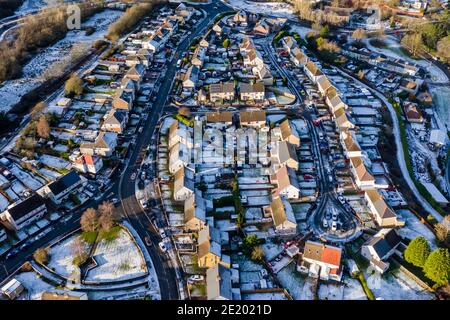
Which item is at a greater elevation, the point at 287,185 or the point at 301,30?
the point at 301,30

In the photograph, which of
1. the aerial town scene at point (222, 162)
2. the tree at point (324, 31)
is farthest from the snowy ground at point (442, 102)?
the tree at point (324, 31)

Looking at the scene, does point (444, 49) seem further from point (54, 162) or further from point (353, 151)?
point (54, 162)

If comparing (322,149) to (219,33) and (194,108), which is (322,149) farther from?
(219,33)

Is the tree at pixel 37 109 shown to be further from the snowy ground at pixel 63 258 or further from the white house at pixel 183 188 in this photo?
the white house at pixel 183 188

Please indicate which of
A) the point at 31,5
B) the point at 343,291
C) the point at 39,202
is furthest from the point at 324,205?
the point at 31,5

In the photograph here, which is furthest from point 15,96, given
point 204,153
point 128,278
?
point 128,278
